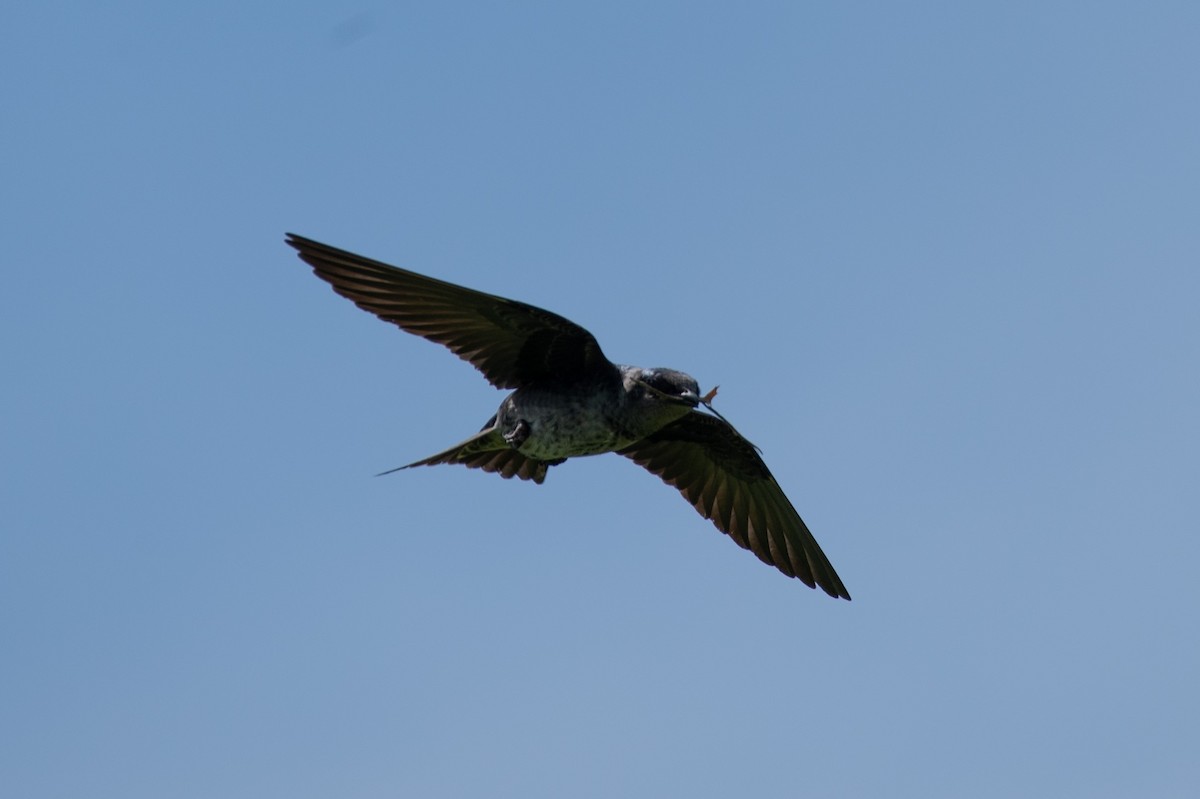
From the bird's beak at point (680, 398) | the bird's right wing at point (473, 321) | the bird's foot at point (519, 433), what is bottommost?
the bird's foot at point (519, 433)

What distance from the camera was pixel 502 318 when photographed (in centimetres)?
1401

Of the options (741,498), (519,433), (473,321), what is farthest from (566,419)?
(741,498)

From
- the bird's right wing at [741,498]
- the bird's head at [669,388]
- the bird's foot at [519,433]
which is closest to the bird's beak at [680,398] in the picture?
the bird's head at [669,388]

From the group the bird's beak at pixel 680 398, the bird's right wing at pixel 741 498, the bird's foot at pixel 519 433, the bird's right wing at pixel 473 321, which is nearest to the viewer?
the bird's right wing at pixel 473 321

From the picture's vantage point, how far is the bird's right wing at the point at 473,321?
45.2ft

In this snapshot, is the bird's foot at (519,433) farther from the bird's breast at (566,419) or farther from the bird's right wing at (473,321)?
the bird's right wing at (473,321)

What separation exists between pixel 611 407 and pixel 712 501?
3.24 m

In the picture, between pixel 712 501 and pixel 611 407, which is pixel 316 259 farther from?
pixel 712 501

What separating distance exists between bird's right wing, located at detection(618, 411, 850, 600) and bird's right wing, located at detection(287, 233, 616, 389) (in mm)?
2634

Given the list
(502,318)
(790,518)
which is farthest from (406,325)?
(790,518)

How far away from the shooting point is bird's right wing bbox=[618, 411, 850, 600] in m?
16.7

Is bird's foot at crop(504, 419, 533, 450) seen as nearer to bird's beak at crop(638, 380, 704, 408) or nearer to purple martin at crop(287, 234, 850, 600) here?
purple martin at crop(287, 234, 850, 600)

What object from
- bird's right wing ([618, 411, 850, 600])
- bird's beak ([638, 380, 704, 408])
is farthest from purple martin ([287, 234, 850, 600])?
bird's right wing ([618, 411, 850, 600])

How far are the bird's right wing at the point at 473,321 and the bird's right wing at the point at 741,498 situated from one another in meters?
2.63
